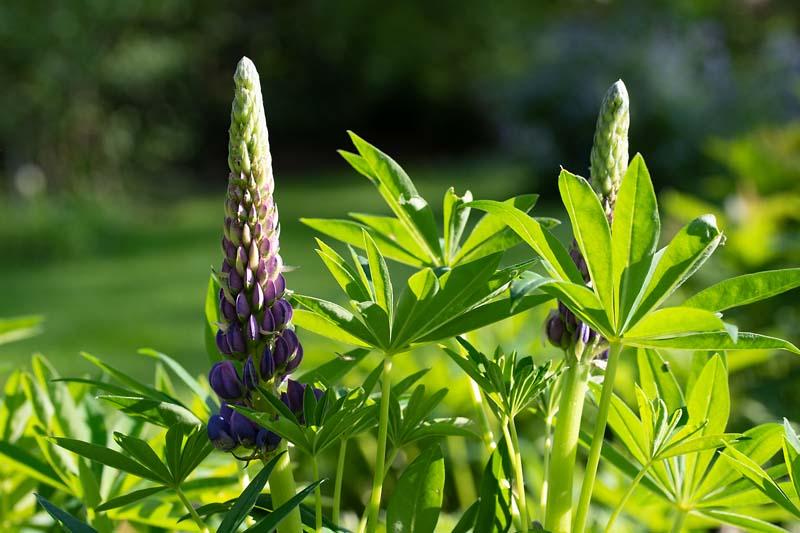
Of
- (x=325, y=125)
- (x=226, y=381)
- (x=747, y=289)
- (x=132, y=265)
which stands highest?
(x=325, y=125)

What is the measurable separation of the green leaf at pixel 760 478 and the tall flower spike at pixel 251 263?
0.32 meters

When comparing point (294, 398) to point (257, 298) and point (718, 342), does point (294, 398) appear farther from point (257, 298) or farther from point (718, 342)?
point (718, 342)

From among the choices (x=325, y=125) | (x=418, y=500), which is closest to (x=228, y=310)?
(x=418, y=500)

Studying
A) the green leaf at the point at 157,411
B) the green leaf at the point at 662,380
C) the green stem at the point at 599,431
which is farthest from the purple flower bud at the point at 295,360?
the green leaf at the point at 662,380

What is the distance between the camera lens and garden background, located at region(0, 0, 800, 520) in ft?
20.3

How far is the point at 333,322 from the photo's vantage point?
2.28ft

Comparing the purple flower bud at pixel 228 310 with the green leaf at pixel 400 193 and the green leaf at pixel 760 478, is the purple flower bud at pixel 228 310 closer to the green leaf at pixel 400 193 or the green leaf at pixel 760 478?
the green leaf at pixel 400 193

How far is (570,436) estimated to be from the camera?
0.71 m

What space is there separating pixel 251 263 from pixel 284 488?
167mm

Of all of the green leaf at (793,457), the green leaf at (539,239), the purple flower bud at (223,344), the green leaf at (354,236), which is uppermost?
the green leaf at (354,236)

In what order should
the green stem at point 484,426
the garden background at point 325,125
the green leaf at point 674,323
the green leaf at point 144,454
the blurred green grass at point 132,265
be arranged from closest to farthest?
the green leaf at point 674,323 → the green leaf at point 144,454 → the green stem at point 484,426 → the garden background at point 325,125 → the blurred green grass at point 132,265

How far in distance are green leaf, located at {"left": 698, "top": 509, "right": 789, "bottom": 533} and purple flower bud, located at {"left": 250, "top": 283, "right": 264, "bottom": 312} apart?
410 millimetres

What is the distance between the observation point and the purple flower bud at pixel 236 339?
2.21 feet

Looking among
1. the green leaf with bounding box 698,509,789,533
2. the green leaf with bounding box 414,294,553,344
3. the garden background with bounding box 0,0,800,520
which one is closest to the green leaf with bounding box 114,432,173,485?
the green leaf with bounding box 414,294,553,344
